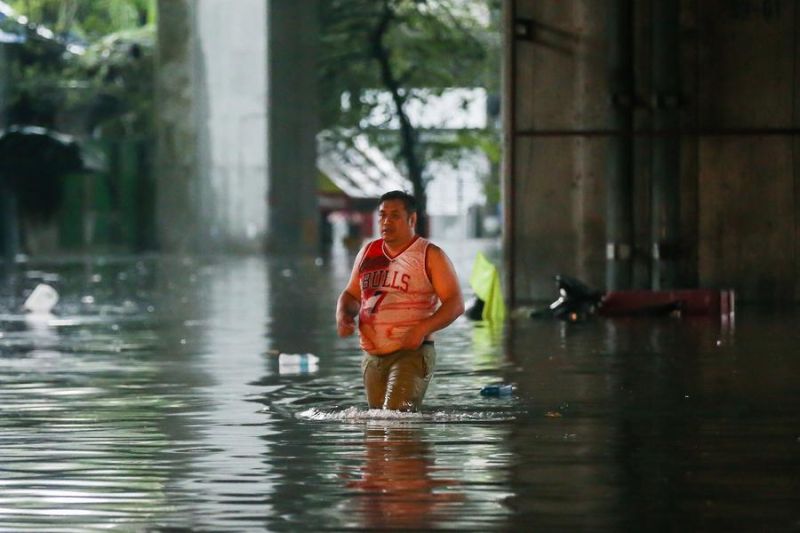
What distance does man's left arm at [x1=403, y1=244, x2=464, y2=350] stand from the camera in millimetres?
12078

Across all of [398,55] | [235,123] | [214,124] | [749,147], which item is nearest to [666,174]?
[749,147]

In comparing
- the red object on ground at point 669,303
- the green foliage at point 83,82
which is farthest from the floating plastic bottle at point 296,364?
the green foliage at point 83,82

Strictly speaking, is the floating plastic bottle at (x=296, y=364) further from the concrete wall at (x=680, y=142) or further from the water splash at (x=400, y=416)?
the concrete wall at (x=680, y=142)

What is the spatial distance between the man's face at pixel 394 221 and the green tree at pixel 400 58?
43.8 m

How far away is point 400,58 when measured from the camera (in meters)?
63.3

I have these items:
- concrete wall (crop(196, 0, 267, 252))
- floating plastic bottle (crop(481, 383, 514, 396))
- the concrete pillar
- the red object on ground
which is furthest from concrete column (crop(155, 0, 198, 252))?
floating plastic bottle (crop(481, 383, 514, 396))

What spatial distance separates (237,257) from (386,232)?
133 ft

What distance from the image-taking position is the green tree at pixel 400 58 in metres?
58.3

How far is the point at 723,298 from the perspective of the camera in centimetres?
2353

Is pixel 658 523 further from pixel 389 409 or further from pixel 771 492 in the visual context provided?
pixel 389 409

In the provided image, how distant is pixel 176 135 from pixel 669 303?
31.8 meters

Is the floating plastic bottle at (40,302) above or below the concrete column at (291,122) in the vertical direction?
below

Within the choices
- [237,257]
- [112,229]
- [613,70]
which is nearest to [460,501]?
[613,70]

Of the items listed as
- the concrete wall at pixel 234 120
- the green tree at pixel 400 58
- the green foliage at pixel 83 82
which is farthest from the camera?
the green tree at pixel 400 58
